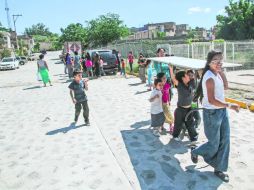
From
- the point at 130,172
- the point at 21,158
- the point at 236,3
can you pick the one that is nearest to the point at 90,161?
the point at 130,172

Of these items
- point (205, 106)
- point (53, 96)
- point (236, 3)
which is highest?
point (236, 3)

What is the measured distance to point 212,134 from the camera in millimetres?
4742

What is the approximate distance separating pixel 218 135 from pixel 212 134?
0.29 ft

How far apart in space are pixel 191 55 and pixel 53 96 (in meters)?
9.48

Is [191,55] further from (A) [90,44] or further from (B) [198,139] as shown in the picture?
(A) [90,44]

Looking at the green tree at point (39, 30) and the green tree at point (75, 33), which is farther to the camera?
the green tree at point (39, 30)

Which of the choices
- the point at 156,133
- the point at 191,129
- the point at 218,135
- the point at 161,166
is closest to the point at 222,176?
the point at 218,135

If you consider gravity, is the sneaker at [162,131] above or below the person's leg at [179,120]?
below

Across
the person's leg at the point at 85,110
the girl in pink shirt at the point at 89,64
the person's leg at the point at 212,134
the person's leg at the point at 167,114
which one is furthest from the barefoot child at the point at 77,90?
the girl in pink shirt at the point at 89,64

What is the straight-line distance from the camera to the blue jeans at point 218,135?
15.4 ft

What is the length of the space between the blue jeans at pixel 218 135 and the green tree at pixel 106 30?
39725 mm

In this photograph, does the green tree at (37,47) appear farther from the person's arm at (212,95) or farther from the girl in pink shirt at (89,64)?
the person's arm at (212,95)

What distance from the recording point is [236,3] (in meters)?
29.7

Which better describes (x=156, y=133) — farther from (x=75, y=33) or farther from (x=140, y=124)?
(x=75, y=33)
